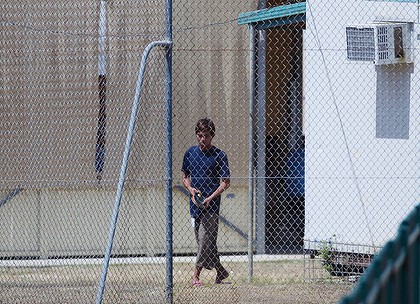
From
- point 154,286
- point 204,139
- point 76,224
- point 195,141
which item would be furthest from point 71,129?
point 154,286

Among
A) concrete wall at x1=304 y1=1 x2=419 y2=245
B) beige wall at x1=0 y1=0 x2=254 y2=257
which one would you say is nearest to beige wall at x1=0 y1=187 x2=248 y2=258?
beige wall at x1=0 y1=0 x2=254 y2=257

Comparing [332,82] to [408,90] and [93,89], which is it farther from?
[93,89]

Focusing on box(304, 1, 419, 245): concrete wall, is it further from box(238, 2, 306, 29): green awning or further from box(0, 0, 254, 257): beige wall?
box(0, 0, 254, 257): beige wall

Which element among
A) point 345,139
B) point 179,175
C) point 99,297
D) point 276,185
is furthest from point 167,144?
point 276,185

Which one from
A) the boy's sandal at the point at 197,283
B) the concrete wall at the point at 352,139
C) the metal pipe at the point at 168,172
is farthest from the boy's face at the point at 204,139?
the boy's sandal at the point at 197,283

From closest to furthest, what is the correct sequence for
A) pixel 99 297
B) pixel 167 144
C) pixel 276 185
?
pixel 99 297 < pixel 167 144 < pixel 276 185

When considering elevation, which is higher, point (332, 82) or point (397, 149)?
point (332, 82)

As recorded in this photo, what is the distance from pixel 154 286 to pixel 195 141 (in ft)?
9.08

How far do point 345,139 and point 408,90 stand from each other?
2.80 feet

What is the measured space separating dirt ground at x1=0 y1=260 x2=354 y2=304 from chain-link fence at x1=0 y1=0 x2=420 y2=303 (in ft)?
0.10

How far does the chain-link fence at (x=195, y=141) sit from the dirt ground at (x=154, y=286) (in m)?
0.03

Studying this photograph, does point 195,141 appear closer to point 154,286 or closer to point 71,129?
point 71,129

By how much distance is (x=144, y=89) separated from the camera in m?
9.84


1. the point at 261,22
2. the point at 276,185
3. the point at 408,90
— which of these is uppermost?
the point at 261,22
